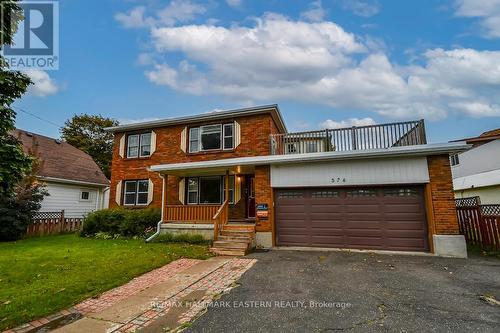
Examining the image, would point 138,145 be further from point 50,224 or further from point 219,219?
point 219,219

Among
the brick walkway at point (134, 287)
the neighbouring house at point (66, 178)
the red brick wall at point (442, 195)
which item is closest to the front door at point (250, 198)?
the brick walkway at point (134, 287)

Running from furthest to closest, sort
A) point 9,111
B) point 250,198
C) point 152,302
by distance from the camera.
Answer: point 250,198 → point 9,111 → point 152,302

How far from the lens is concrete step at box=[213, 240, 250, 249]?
371 inches

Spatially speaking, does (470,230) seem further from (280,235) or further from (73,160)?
(73,160)

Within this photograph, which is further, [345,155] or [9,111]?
[345,155]

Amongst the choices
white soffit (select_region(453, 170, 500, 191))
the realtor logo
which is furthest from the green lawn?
white soffit (select_region(453, 170, 500, 191))

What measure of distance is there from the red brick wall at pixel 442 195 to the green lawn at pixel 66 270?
774cm

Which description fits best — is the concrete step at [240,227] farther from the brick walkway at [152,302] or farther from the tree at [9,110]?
the tree at [9,110]

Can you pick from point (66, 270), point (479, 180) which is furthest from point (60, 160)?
point (479, 180)

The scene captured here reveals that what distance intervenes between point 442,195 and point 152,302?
9062 millimetres

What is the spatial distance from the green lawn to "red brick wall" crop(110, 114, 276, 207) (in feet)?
14.3

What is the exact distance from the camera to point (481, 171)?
640 inches

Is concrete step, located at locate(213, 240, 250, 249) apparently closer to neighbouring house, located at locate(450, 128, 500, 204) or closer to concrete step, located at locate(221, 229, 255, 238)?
concrete step, located at locate(221, 229, 255, 238)

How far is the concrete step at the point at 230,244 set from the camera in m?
9.42
